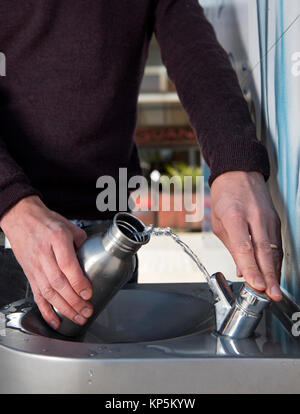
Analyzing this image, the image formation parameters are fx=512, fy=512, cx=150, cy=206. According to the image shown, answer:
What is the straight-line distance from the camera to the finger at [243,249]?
51 cm

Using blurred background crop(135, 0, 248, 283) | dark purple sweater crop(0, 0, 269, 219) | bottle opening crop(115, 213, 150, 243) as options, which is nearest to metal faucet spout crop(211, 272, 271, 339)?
bottle opening crop(115, 213, 150, 243)

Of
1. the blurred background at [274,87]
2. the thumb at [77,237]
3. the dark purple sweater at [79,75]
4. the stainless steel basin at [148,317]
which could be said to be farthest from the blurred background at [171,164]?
the thumb at [77,237]

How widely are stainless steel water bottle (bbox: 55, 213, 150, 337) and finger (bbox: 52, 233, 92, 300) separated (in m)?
0.02

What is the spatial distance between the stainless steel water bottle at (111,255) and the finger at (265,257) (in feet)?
0.39

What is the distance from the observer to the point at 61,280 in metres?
0.54

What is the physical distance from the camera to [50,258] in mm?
540

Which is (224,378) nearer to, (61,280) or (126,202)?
(61,280)

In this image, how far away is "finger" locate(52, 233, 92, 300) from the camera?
1.74ft

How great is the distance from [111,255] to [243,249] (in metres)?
0.14

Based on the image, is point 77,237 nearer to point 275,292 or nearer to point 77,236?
point 77,236

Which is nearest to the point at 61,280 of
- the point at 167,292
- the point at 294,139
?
the point at 167,292

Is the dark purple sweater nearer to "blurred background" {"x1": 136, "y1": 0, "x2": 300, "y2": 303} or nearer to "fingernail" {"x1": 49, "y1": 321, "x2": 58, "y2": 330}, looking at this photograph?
"blurred background" {"x1": 136, "y1": 0, "x2": 300, "y2": 303}

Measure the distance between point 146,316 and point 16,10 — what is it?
21.7 inches

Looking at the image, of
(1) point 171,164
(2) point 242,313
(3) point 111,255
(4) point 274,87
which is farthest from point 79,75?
(1) point 171,164
